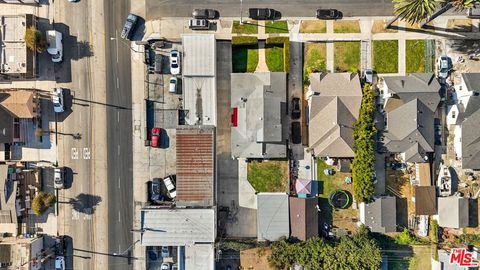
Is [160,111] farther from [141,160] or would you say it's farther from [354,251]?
[354,251]

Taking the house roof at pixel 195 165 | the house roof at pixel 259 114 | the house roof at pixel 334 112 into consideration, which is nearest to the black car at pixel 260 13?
the house roof at pixel 259 114

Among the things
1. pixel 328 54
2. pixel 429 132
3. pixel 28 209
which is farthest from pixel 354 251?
pixel 28 209

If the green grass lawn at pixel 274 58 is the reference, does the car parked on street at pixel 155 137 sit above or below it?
below

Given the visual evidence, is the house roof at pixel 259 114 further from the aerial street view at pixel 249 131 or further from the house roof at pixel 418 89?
the house roof at pixel 418 89

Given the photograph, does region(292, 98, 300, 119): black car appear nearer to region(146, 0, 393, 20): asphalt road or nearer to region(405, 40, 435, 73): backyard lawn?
region(146, 0, 393, 20): asphalt road

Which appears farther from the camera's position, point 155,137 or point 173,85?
point 155,137

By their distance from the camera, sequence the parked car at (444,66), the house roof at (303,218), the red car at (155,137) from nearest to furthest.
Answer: the house roof at (303,218) < the parked car at (444,66) < the red car at (155,137)

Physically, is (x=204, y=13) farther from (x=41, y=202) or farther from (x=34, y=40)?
(x=41, y=202)

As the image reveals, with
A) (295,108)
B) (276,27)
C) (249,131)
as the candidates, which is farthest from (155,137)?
(276,27)
